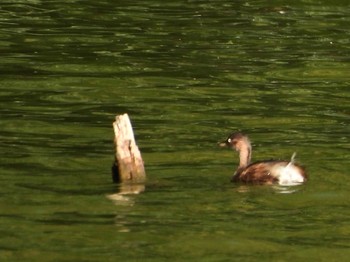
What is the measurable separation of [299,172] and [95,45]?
8971mm

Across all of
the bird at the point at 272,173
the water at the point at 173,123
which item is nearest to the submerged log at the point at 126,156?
the water at the point at 173,123

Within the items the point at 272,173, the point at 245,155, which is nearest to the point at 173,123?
the point at 245,155

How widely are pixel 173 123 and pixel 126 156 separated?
3.32 metres

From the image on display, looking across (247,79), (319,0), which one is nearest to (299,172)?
(247,79)

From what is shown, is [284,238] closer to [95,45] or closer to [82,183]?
[82,183]

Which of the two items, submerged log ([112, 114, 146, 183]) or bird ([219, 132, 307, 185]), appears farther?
bird ([219, 132, 307, 185])

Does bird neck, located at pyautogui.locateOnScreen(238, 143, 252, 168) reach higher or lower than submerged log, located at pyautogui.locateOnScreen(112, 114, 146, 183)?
lower

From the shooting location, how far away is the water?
12.0 m

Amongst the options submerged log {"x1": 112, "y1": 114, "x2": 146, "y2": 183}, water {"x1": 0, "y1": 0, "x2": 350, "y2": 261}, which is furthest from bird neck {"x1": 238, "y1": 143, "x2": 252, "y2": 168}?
submerged log {"x1": 112, "y1": 114, "x2": 146, "y2": 183}

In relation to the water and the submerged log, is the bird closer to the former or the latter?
the water

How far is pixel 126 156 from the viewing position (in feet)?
43.8

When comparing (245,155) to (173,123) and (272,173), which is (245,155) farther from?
(173,123)

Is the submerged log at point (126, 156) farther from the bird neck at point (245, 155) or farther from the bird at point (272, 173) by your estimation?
the bird neck at point (245, 155)

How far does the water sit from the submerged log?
0.13 m
